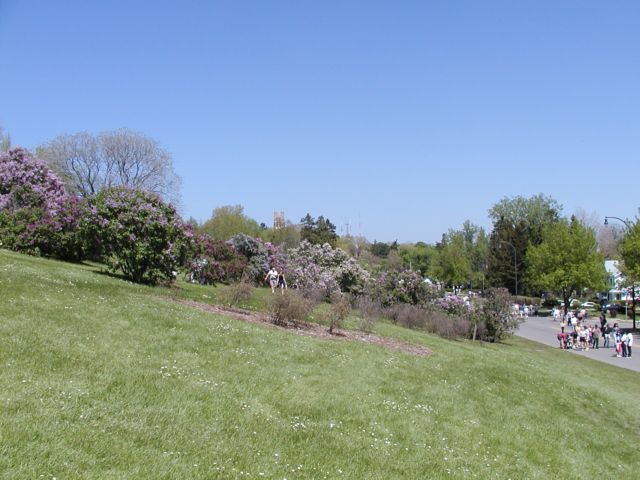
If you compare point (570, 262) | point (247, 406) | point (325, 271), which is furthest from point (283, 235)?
point (247, 406)

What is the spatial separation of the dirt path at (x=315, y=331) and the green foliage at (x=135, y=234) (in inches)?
126

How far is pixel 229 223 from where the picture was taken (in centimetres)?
7625

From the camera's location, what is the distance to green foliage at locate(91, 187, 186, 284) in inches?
742

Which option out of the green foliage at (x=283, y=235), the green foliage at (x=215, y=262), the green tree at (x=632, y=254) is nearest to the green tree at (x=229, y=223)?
the green foliage at (x=283, y=235)

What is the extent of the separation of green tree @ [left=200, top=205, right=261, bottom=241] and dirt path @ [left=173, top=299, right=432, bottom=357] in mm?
55465

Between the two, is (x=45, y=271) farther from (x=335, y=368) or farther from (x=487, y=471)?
(x=487, y=471)

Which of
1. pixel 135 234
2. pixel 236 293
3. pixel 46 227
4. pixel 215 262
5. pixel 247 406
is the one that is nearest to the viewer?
pixel 247 406

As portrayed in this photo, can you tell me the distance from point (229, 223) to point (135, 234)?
57.6 m

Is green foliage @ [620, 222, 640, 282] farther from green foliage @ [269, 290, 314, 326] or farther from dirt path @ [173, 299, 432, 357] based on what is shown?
green foliage @ [269, 290, 314, 326]

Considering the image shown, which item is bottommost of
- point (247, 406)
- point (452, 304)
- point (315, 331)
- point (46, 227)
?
point (247, 406)

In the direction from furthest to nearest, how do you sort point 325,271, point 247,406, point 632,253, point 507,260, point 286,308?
point 507,260
point 632,253
point 325,271
point 286,308
point 247,406

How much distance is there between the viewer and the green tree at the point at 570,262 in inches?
2250

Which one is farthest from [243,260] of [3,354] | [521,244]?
[521,244]

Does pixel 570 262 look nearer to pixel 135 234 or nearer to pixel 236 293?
pixel 236 293
